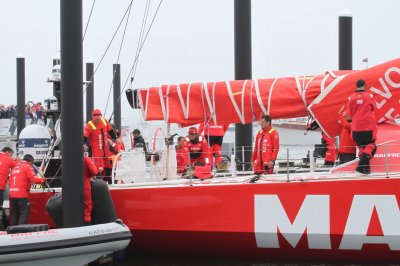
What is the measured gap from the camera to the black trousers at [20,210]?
1130 cm

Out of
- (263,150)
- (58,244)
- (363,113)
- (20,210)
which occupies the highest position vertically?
(363,113)

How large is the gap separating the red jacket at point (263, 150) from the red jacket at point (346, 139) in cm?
108

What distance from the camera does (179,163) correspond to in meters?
13.4

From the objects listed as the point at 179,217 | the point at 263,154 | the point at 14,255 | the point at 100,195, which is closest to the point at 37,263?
the point at 14,255

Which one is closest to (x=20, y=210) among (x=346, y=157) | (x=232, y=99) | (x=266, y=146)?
(x=232, y=99)

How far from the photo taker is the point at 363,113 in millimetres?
10211

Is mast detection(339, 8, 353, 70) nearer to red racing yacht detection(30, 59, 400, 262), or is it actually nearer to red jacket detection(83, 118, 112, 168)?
red racing yacht detection(30, 59, 400, 262)

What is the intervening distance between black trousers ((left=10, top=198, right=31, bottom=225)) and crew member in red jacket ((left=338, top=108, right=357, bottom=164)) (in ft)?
16.2

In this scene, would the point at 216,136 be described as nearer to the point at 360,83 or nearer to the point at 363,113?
the point at 360,83

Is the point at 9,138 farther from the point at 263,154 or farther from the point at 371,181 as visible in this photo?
the point at 371,181

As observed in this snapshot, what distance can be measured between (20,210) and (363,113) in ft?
17.9

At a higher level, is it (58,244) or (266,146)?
(266,146)

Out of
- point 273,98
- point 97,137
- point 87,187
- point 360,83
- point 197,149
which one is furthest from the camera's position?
point 197,149

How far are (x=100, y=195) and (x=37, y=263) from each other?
5.11ft
